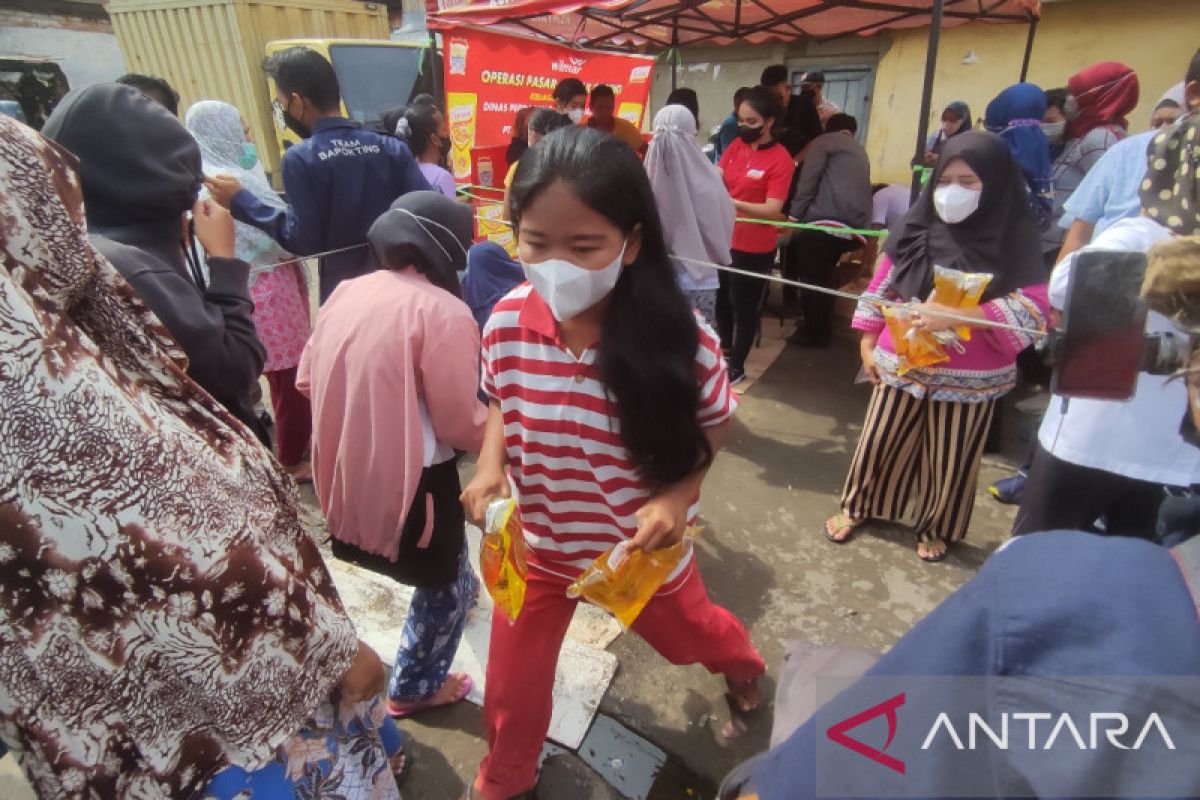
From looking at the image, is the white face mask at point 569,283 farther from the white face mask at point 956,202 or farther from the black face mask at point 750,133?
the black face mask at point 750,133

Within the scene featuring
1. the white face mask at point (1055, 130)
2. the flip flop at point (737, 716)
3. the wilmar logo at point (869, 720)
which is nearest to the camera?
the wilmar logo at point (869, 720)

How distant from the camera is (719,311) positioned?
5.15 meters

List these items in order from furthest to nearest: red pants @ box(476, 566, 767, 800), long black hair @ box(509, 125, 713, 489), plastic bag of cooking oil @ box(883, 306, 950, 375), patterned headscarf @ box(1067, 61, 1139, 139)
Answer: patterned headscarf @ box(1067, 61, 1139, 139)
plastic bag of cooking oil @ box(883, 306, 950, 375)
red pants @ box(476, 566, 767, 800)
long black hair @ box(509, 125, 713, 489)

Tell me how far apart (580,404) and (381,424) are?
1.76 feet

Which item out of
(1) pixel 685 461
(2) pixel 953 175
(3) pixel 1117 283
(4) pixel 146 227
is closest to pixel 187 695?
(1) pixel 685 461

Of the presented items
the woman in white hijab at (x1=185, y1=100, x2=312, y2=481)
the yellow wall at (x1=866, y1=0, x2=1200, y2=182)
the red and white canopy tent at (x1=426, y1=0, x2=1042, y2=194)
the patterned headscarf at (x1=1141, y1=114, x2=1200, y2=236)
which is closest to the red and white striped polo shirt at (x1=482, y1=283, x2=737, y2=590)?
the patterned headscarf at (x1=1141, y1=114, x2=1200, y2=236)

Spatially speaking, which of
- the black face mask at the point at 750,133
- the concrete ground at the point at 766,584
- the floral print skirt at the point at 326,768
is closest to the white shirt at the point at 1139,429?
the concrete ground at the point at 766,584

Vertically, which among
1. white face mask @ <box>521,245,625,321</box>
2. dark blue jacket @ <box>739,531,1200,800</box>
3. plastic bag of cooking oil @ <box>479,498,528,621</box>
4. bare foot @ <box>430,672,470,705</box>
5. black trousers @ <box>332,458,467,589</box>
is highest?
white face mask @ <box>521,245,625,321</box>

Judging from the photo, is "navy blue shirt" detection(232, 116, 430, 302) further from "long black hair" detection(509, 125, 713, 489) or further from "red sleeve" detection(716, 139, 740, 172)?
"red sleeve" detection(716, 139, 740, 172)

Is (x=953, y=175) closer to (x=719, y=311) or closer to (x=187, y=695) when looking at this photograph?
(x=187, y=695)

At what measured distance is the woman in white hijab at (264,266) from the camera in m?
2.91

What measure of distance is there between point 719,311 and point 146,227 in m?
4.22

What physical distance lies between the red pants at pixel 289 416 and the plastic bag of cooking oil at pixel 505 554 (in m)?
2.13

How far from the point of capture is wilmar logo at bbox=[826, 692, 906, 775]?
0.67 metres
